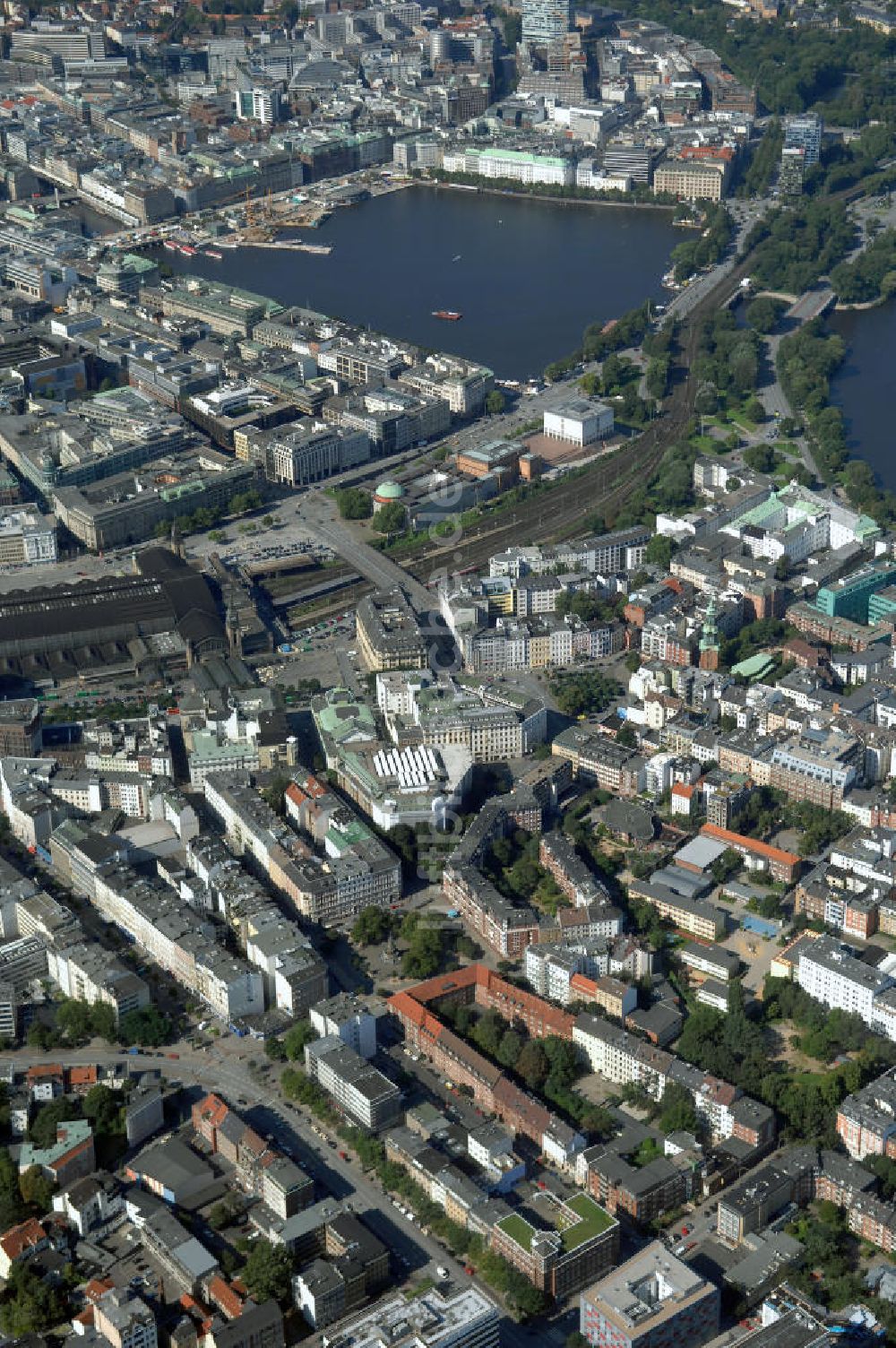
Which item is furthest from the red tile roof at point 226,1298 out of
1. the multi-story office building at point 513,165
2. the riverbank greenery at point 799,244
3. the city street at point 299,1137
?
the multi-story office building at point 513,165

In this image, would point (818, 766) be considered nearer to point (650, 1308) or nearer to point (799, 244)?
point (650, 1308)

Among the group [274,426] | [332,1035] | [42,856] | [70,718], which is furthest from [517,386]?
[332,1035]

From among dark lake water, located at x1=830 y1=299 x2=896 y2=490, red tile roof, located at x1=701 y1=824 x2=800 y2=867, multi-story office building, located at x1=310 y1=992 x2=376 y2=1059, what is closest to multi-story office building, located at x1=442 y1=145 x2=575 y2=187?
dark lake water, located at x1=830 y1=299 x2=896 y2=490

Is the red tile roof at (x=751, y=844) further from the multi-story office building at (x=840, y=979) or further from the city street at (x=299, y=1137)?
the city street at (x=299, y=1137)

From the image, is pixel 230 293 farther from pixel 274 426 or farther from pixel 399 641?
pixel 399 641

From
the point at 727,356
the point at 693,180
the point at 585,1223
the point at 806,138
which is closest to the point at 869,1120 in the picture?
the point at 585,1223

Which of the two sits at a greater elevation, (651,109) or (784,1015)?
(651,109)
